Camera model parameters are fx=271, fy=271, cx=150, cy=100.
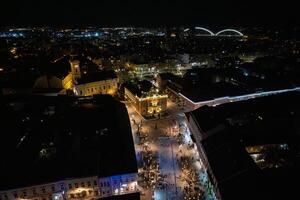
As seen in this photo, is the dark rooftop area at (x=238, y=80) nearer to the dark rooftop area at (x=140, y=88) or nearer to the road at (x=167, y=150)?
the dark rooftop area at (x=140, y=88)

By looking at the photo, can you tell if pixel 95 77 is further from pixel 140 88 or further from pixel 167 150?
pixel 167 150

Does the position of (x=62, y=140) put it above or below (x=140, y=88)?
below

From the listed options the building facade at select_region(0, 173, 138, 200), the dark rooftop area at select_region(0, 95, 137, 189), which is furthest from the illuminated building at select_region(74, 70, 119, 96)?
the building facade at select_region(0, 173, 138, 200)

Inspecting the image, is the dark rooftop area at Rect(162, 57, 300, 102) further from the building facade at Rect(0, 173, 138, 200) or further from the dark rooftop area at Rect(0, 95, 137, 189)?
the building facade at Rect(0, 173, 138, 200)

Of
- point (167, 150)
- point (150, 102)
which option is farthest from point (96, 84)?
point (167, 150)

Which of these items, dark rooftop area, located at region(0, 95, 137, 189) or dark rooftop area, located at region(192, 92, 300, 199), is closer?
dark rooftop area, located at region(192, 92, 300, 199)

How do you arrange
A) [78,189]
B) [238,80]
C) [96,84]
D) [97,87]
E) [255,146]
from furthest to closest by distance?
[238,80] → [97,87] → [96,84] → [255,146] → [78,189]

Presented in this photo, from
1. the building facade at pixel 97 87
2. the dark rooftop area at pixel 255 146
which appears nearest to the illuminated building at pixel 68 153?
the dark rooftop area at pixel 255 146
